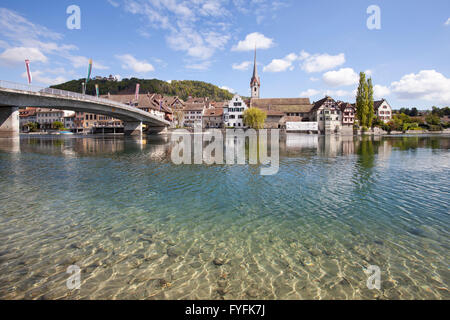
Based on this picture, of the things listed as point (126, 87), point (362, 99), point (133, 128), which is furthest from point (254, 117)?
point (126, 87)

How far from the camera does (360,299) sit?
4.59 m

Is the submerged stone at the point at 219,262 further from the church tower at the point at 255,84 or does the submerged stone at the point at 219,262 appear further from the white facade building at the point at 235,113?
the church tower at the point at 255,84

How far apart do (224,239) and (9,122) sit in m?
51.4

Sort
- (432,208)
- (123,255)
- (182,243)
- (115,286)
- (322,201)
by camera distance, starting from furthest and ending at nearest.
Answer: (322,201), (432,208), (182,243), (123,255), (115,286)

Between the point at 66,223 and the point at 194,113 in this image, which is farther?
the point at 194,113

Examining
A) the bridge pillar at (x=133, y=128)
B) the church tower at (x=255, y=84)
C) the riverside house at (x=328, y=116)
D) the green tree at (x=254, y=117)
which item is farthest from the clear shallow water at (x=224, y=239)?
the church tower at (x=255, y=84)

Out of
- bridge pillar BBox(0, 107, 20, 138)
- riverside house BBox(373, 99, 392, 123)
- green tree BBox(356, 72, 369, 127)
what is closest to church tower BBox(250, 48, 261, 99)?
green tree BBox(356, 72, 369, 127)

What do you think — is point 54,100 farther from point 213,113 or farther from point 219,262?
point 213,113

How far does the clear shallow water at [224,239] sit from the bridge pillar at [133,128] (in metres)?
59.7

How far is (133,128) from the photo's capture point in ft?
235

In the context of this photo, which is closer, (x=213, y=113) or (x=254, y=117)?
(x=254, y=117)

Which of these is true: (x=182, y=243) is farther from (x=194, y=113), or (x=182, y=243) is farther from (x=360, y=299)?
(x=194, y=113)
